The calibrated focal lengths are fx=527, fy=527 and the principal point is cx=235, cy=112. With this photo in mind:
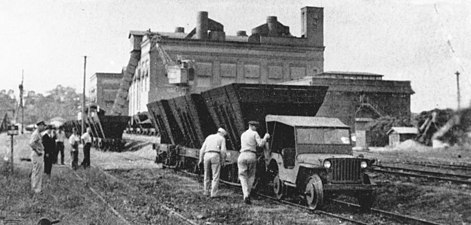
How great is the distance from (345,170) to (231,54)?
54.0 m

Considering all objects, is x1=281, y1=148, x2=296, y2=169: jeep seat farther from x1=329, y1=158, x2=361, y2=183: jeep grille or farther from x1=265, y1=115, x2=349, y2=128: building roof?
x1=329, y1=158, x2=361, y2=183: jeep grille

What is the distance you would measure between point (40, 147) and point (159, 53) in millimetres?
47861

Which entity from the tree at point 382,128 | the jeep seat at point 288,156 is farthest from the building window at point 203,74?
the jeep seat at point 288,156

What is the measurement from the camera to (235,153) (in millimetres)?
13805

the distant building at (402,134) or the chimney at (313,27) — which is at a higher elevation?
the chimney at (313,27)

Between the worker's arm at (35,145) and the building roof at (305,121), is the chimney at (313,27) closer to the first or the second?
the building roof at (305,121)

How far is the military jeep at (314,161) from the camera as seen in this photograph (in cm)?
1048

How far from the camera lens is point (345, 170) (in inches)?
416

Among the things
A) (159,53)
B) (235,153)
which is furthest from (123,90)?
(235,153)

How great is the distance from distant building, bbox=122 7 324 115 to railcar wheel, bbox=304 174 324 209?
49205mm

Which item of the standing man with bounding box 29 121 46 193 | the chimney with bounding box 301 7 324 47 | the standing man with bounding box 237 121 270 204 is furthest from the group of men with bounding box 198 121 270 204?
the chimney with bounding box 301 7 324 47

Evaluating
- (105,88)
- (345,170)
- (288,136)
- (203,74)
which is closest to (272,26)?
(203,74)

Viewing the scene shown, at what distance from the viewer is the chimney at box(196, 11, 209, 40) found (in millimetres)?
64000

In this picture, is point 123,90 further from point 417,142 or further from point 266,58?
point 417,142
